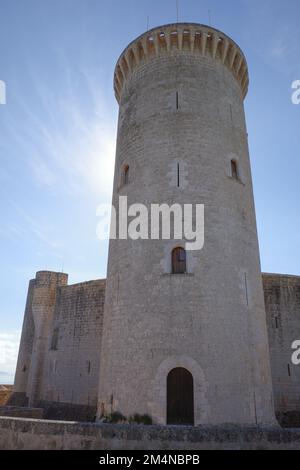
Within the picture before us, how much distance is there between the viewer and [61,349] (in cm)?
1725

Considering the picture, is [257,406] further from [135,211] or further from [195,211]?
[135,211]

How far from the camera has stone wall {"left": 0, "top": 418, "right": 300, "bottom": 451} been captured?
5598 mm

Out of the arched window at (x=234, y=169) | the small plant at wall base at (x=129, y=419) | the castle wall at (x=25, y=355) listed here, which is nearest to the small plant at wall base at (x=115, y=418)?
the small plant at wall base at (x=129, y=419)

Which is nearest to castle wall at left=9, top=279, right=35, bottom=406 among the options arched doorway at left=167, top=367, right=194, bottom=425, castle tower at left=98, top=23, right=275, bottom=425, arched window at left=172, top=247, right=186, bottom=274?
castle tower at left=98, top=23, right=275, bottom=425

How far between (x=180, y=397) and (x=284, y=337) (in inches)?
263

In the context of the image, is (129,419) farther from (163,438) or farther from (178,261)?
(178,261)

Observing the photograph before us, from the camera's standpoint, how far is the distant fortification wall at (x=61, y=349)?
15750 mm

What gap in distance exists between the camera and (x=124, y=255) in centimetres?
1109

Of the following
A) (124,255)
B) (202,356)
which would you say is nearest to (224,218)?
(124,255)

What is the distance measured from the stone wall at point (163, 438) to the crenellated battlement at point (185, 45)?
11.5 m

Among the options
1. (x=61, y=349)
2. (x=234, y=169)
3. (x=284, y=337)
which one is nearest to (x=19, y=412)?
(x=61, y=349)

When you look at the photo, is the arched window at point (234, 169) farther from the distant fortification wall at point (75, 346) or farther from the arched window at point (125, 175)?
the distant fortification wall at point (75, 346)

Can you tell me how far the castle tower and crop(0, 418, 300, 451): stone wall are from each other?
2959 millimetres
